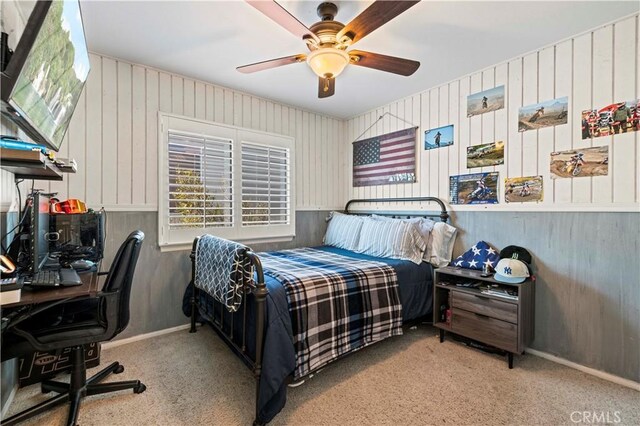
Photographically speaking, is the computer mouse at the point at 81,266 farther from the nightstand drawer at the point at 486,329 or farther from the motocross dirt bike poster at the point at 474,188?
the motocross dirt bike poster at the point at 474,188

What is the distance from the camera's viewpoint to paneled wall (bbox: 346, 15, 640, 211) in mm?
2045

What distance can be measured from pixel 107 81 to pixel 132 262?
1.85 m

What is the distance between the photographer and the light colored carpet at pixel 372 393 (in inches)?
66.8

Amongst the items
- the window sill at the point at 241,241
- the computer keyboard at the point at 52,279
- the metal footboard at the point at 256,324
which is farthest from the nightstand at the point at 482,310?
the computer keyboard at the point at 52,279

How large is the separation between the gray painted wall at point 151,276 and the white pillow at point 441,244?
2513 mm

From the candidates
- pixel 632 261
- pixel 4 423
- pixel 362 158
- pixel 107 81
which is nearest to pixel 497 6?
pixel 632 261

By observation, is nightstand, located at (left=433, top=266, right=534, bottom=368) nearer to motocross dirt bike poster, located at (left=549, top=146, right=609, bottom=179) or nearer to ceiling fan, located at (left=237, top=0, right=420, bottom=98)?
motocross dirt bike poster, located at (left=549, top=146, right=609, bottom=179)

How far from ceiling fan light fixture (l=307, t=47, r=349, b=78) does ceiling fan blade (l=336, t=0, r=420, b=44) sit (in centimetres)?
9

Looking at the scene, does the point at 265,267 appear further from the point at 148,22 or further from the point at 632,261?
the point at 632,261

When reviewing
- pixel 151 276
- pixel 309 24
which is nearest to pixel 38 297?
pixel 151 276

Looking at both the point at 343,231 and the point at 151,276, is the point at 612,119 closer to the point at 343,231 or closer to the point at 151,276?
the point at 343,231

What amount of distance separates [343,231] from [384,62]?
210cm

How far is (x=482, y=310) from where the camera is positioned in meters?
2.36

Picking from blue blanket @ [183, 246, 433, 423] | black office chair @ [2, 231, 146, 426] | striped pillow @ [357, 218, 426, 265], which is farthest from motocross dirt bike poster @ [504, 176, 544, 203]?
black office chair @ [2, 231, 146, 426]
